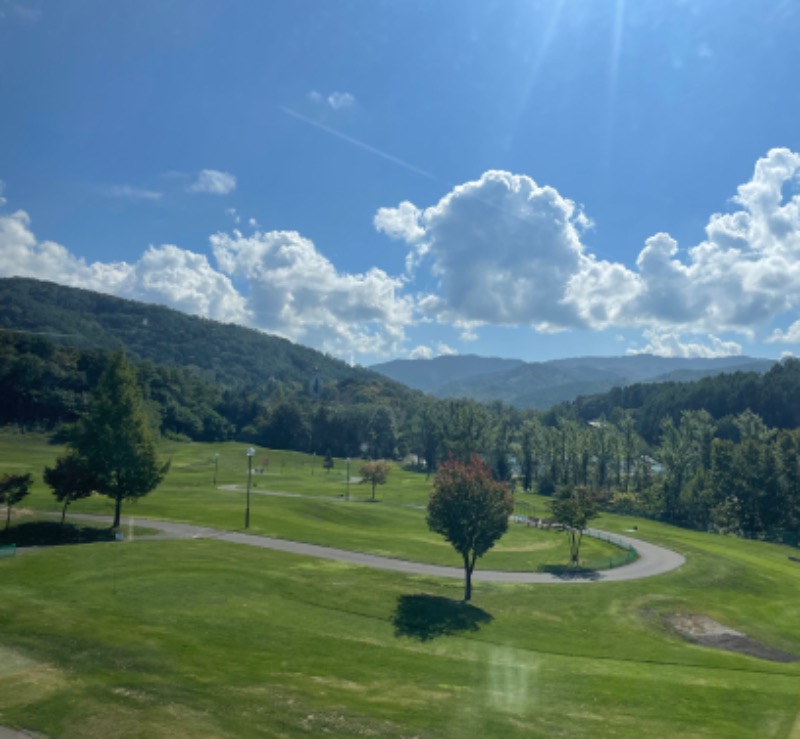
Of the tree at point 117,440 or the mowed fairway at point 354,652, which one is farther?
the tree at point 117,440

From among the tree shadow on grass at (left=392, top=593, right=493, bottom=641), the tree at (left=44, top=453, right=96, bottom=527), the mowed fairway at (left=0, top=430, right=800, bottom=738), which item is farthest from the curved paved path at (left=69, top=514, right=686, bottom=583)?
the tree shadow on grass at (left=392, top=593, right=493, bottom=641)

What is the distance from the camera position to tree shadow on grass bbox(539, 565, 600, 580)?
4620cm

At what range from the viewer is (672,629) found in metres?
35.9

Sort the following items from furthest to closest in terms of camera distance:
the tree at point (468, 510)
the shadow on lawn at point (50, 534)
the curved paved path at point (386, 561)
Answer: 1. the curved paved path at point (386, 561)
2. the shadow on lawn at point (50, 534)
3. the tree at point (468, 510)

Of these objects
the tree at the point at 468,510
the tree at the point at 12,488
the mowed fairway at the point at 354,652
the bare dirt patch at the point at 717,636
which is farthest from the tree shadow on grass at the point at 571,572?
the tree at the point at 12,488

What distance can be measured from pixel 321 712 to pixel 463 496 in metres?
19.0

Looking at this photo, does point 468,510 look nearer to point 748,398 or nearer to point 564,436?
point 564,436

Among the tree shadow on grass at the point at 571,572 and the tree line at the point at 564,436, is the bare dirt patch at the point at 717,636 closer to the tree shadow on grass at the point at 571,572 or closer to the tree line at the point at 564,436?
the tree shadow on grass at the point at 571,572

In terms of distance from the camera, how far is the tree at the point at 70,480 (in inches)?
1742

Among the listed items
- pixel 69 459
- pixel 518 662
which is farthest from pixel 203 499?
pixel 518 662

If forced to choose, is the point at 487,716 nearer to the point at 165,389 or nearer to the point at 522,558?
the point at 522,558

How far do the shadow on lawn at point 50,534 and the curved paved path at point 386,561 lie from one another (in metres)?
3.50

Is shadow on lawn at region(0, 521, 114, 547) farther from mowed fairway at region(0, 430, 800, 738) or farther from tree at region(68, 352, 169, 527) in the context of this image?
mowed fairway at region(0, 430, 800, 738)

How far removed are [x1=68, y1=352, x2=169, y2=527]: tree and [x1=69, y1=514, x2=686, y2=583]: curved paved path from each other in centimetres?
458
